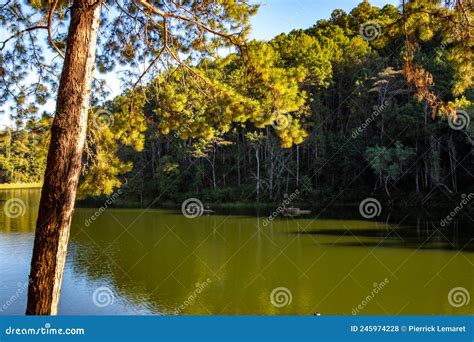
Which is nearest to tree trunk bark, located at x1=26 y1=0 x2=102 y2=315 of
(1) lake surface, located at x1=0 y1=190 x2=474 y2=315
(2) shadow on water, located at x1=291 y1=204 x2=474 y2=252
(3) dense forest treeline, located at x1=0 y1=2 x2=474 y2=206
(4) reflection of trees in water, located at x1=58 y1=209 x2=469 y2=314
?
(1) lake surface, located at x1=0 y1=190 x2=474 y2=315

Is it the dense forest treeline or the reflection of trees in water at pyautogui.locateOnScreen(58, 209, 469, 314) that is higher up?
the dense forest treeline

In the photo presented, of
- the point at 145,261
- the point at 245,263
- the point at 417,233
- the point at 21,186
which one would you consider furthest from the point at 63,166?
the point at 21,186

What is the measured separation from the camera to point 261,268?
11.0 m

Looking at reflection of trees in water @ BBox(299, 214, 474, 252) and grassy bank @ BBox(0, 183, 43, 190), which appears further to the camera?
grassy bank @ BBox(0, 183, 43, 190)

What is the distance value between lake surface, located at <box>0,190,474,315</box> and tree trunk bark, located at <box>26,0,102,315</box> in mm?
5248

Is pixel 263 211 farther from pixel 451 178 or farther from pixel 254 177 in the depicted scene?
pixel 451 178

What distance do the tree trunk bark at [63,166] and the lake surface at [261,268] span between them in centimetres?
525

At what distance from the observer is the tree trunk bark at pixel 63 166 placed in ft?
9.52

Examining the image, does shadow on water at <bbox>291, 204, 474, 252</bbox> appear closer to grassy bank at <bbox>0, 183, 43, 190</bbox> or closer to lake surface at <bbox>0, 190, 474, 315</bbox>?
lake surface at <bbox>0, 190, 474, 315</bbox>

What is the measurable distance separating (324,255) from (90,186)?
8433mm

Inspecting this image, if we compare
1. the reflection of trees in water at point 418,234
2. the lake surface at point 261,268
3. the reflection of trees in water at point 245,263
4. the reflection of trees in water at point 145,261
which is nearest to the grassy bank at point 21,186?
the lake surface at point 261,268

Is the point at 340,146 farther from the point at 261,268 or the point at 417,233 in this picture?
the point at 261,268

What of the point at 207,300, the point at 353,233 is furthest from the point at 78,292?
the point at 353,233

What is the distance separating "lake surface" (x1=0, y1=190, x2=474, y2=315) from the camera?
833 cm
